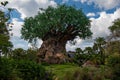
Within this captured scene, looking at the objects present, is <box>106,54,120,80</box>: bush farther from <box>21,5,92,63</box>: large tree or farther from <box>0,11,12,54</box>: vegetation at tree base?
<box>21,5,92,63</box>: large tree

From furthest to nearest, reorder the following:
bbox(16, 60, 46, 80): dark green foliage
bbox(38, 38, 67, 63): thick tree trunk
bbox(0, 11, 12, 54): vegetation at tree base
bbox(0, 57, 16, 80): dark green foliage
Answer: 1. bbox(38, 38, 67, 63): thick tree trunk
2. bbox(16, 60, 46, 80): dark green foliage
3. bbox(0, 11, 12, 54): vegetation at tree base
4. bbox(0, 57, 16, 80): dark green foliage

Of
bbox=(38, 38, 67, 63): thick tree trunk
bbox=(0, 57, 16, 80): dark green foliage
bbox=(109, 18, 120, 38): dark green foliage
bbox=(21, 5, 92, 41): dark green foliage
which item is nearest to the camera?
bbox=(0, 57, 16, 80): dark green foliage

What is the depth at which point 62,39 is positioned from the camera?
8325cm

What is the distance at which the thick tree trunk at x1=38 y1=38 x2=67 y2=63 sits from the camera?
77.4m

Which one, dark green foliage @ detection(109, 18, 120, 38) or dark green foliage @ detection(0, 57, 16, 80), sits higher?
dark green foliage @ detection(109, 18, 120, 38)

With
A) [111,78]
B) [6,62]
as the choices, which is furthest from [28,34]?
[6,62]

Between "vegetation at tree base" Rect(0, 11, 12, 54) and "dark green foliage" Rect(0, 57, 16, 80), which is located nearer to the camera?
"dark green foliage" Rect(0, 57, 16, 80)

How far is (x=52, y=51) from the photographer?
80438mm

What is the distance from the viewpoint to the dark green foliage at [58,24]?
80.1 m

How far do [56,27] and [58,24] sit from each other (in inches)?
54.2

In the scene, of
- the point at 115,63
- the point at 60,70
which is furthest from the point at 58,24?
the point at 115,63

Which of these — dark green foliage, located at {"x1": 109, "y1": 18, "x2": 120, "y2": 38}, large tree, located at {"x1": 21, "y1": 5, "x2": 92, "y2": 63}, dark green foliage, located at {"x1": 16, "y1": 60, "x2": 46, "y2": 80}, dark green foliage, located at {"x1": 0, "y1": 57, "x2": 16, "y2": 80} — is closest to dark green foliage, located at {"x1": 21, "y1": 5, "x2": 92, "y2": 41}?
large tree, located at {"x1": 21, "y1": 5, "x2": 92, "y2": 63}

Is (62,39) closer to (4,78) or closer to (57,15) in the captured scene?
(57,15)

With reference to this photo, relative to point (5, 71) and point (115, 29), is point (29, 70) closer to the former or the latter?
point (5, 71)
